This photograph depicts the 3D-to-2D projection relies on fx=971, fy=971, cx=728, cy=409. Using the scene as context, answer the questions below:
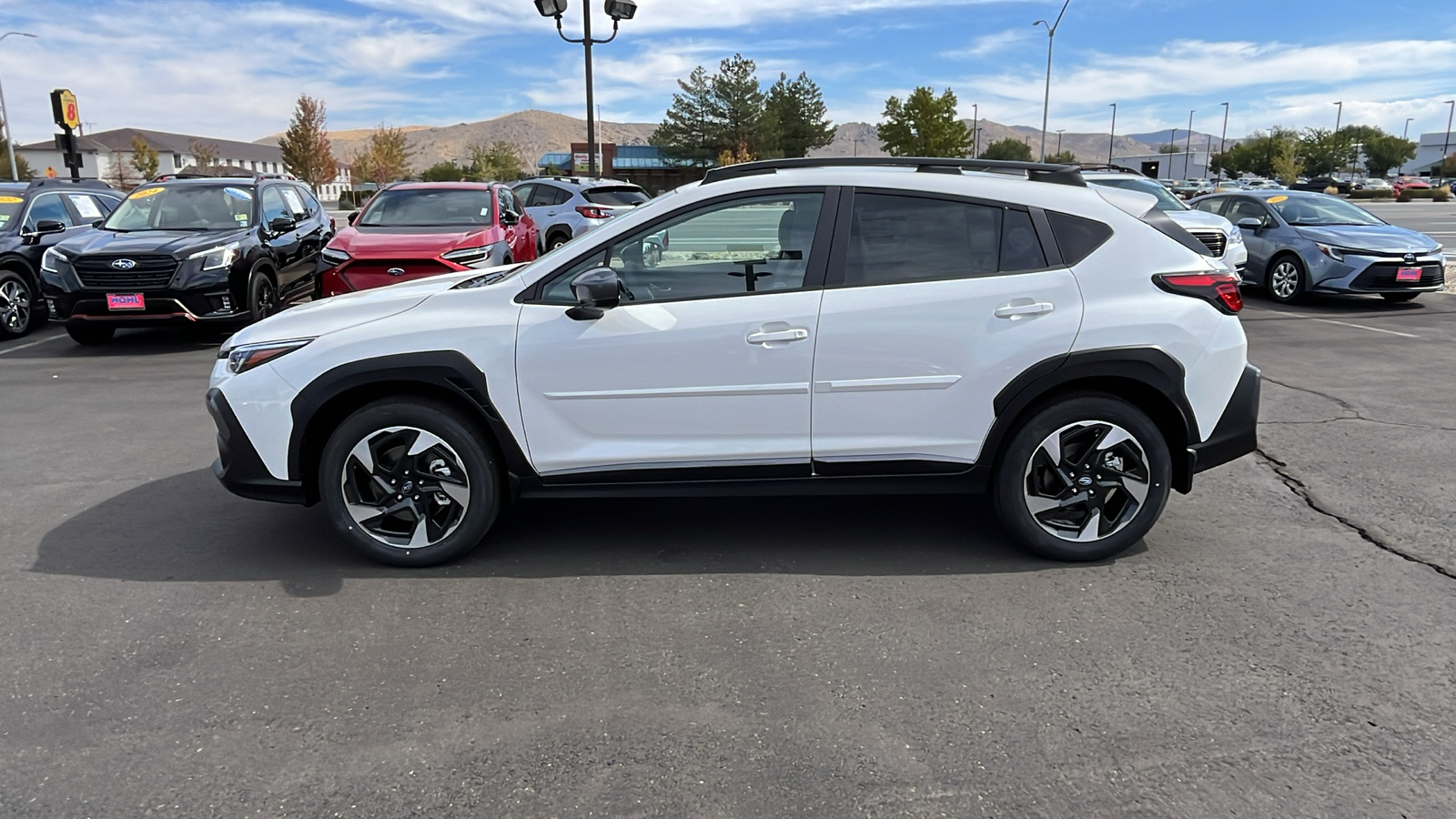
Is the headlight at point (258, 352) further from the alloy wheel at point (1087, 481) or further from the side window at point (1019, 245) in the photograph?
the alloy wheel at point (1087, 481)

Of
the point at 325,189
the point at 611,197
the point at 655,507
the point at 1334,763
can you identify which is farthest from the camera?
the point at 325,189

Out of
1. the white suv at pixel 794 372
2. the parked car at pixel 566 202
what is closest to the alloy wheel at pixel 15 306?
the parked car at pixel 566 202

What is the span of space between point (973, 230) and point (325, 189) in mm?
121691

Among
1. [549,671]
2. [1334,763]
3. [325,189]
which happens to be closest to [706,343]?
[549,671]

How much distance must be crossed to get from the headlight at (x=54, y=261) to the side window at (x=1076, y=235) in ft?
31.7

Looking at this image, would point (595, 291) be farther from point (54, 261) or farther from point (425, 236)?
point (54, 261)

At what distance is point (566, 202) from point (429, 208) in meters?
7.04

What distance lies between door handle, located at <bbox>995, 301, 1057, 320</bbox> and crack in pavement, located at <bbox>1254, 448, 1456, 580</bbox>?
6.55 feet

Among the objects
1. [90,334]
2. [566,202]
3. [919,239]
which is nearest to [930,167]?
[919,239]

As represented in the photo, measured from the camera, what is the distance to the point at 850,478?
423cm

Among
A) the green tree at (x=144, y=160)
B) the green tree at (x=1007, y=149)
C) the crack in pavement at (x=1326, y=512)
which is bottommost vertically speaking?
the crack in pavement at (x=1326, y=512)

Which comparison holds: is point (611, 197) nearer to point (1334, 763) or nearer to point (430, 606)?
point (430, 606)

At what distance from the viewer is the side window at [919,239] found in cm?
415

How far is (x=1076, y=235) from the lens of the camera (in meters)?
4.20
